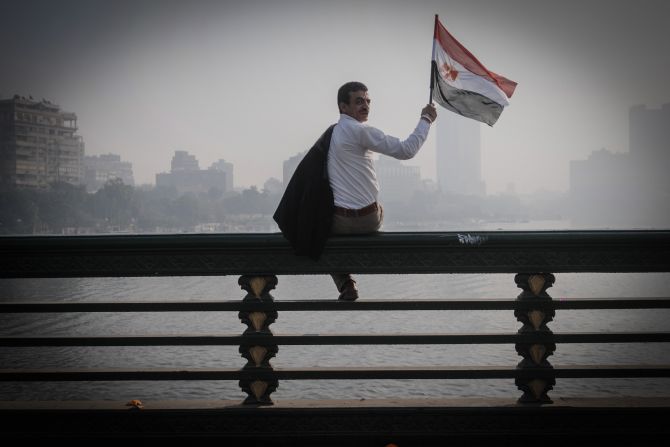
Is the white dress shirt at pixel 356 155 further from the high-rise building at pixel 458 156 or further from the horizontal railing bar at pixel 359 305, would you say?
the high-rise building at pixel 458 156

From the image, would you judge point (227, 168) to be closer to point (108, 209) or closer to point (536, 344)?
point (108, 209)

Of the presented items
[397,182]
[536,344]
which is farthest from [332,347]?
[397,182]

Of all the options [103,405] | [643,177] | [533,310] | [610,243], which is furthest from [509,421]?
[643,177]

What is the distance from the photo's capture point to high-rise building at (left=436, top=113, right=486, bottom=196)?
18825 centimetres

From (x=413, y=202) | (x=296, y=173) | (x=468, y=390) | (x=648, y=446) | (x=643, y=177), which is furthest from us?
(x=643, y=177)

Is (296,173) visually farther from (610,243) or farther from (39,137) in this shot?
(39,137)

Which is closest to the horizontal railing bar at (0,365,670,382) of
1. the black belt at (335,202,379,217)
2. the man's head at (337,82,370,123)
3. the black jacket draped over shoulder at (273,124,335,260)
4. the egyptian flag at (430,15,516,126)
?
the black jacket draped over shoulder at (273,124,335,260)

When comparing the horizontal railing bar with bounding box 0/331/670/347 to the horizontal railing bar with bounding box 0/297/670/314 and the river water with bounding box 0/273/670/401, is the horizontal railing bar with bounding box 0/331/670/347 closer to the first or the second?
the horizontal railing bar with bounding box 0/297/670/314

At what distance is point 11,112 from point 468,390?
145682mm

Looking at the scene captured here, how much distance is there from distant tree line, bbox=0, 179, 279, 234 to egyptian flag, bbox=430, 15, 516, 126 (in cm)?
11628

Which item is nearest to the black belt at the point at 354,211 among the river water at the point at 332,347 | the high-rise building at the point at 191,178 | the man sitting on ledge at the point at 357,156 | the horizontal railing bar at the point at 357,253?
the man sitting on ledge at the point at 357,156

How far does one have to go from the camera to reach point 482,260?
3697mm

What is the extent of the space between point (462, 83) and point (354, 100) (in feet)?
2.78

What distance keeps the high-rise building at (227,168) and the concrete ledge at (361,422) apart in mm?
175838
